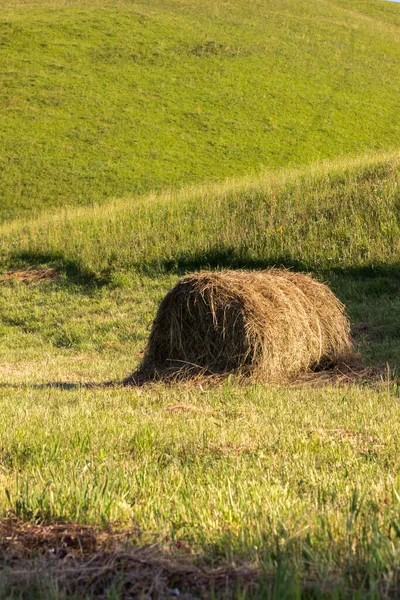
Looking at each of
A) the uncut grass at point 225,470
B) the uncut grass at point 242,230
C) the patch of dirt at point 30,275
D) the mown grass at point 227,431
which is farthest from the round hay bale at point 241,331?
the patch of dirt at point 30,275

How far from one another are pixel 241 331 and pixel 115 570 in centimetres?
657

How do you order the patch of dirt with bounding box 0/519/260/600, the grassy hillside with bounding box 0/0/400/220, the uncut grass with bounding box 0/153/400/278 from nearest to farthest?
the patch of dirt with bounding box 0/519/260/600 < the uncut grass with bounding box 0/153/400/278 < the grassy hillside with bounding box 0/0/400/220

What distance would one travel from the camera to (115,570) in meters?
3.04

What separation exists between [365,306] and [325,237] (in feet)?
11.7

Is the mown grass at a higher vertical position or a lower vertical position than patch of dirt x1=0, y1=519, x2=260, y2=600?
lower

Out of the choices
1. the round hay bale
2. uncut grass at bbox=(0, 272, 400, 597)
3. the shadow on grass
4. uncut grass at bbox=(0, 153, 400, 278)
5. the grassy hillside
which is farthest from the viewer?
the grassy hillside

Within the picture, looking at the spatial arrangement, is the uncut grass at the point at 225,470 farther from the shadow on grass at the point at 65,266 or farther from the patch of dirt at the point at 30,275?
the patch of dirt at the point at 30,275

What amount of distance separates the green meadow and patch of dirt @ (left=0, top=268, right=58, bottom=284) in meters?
0.11

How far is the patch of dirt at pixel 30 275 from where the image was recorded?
20141 millimetres

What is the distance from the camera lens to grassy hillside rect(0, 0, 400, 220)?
3491 cm

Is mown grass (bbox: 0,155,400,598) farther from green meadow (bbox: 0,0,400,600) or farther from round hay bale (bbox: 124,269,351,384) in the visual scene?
round hay bale (bbox: 124,269,351,384)

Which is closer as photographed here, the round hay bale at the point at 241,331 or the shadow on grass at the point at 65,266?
the round hay bale at the point at 241,331

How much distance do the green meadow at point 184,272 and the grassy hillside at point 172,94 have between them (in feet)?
0.51

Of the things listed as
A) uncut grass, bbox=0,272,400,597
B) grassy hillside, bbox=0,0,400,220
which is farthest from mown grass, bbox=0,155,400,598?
grassy hillside, bbox=0,0,400,220
